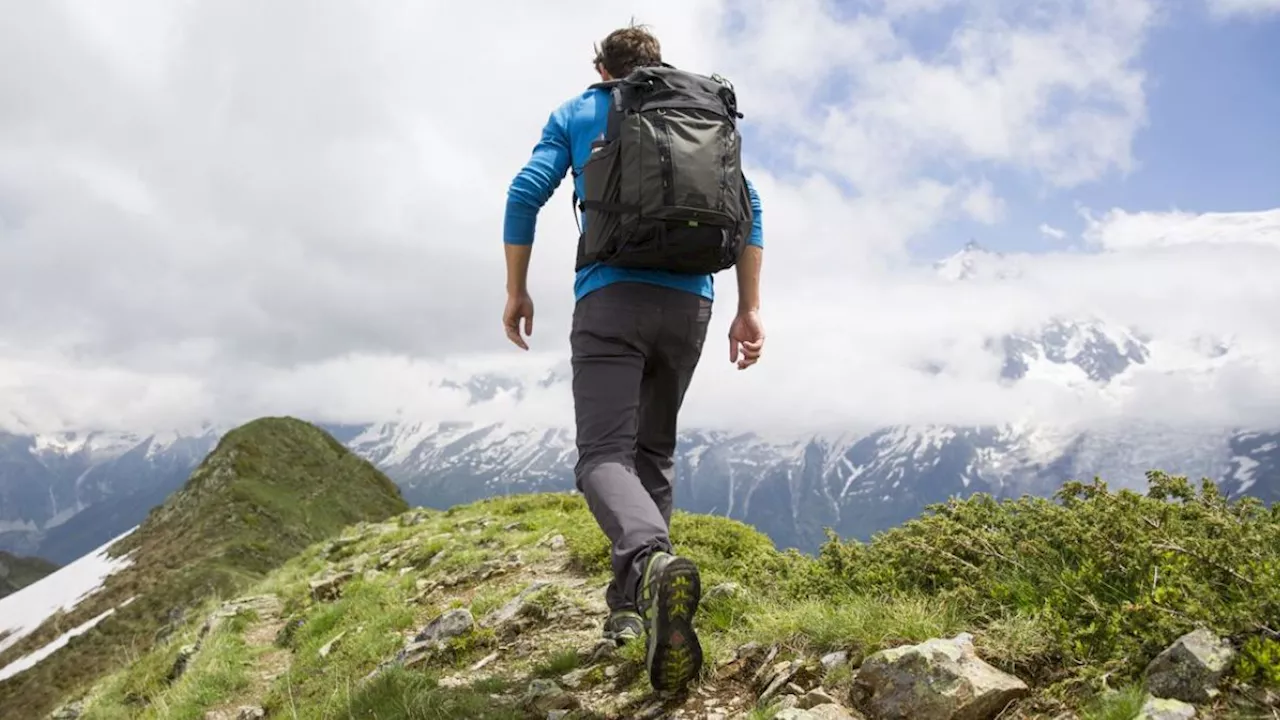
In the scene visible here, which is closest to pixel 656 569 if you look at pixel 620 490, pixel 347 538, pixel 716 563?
pixel 620 490

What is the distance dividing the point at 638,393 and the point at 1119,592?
2.60 meters

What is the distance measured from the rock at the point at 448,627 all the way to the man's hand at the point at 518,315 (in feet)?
8.88

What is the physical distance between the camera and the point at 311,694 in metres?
5.93

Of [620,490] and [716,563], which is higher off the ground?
[620,490]

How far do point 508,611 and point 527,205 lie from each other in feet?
12.5

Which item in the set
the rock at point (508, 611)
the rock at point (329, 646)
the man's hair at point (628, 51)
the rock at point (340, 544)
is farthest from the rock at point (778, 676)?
the rock at point (340, 544)

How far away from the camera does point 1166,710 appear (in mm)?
2596

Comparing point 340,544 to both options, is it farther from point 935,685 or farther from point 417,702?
point 935,685

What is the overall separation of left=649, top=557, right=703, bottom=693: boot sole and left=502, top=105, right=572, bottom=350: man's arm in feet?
6.15

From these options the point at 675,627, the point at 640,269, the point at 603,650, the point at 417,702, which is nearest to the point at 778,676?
the point at 675,627

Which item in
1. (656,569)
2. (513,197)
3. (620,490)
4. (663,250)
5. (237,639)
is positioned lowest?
(237,639)

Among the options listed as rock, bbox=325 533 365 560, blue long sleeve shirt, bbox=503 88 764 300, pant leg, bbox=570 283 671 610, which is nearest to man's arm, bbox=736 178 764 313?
blue long sleeve shirt, bbox=503 88 764 300

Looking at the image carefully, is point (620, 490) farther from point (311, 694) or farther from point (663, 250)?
point (311, 694)

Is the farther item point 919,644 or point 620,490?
point 620,490
